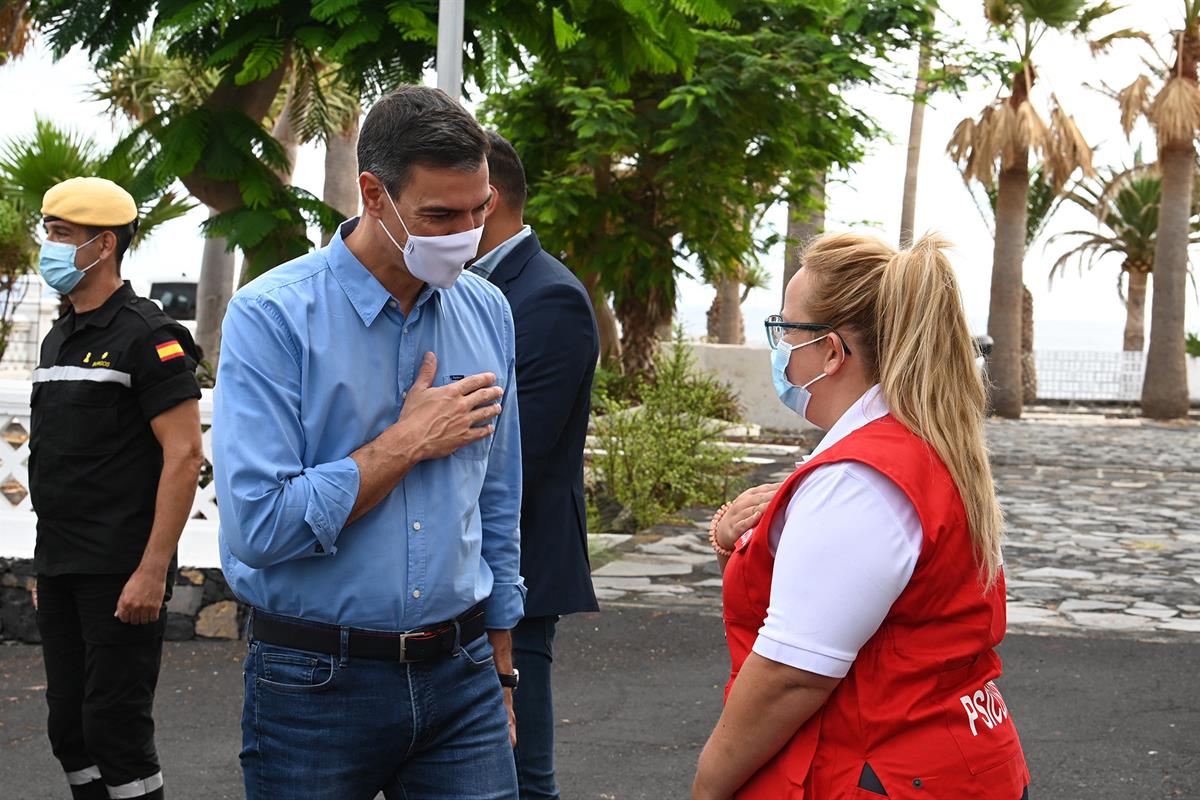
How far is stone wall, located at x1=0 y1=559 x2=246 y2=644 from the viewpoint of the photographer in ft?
24.0

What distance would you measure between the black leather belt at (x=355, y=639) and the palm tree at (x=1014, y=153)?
27270 millimetres

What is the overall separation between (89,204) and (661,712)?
11.0 feet

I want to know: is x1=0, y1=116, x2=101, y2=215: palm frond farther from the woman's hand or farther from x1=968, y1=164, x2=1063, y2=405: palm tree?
x1=968, y1=164, x2=1063, y2=405: palm tree

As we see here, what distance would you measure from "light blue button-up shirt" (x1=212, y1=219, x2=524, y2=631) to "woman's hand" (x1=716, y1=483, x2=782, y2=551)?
19.7 inches

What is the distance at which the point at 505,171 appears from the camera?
148 inches

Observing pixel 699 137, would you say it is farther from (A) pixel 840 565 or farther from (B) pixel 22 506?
(A) pixel 840 565

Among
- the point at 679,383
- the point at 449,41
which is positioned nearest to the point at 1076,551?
the point at 679,383

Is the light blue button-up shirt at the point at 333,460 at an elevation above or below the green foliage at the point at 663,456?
above

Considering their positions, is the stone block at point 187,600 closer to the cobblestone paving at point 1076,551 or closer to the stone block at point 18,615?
the stone block at point 18,615

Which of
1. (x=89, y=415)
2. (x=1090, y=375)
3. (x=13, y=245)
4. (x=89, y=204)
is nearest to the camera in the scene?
(x=89, y=415)

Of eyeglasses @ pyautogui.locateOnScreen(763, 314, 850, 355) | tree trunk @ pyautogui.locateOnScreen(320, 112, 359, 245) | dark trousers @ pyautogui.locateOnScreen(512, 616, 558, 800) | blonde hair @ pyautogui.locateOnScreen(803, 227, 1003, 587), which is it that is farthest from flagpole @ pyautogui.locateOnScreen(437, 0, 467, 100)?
tree trunk @ pyautogui.locateOnScreen(320, 112, 359, 245)

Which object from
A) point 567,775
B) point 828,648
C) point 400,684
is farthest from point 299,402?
point 567,775

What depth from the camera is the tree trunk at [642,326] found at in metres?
20.0

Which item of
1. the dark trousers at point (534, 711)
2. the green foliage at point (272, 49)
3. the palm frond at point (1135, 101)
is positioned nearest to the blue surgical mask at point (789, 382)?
the dark trousers at point (534, 711)
